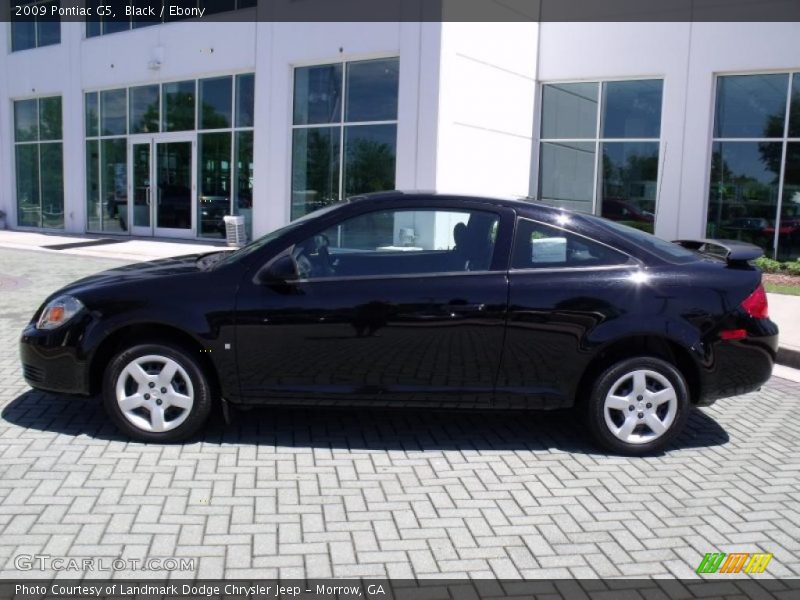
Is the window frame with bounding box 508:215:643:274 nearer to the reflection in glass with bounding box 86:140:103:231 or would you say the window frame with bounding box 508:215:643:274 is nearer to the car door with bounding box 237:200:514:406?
the car door with bounding box 237:200:514:406

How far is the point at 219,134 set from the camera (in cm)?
1823

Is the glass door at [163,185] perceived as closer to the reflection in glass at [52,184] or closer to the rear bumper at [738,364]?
the reflection in glass at [52,184]

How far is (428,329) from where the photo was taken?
451 centimetres

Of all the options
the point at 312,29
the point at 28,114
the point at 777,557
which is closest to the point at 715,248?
the point at 777,557

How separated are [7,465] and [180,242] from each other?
1508 centimetres

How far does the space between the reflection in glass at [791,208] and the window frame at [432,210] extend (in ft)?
39.6

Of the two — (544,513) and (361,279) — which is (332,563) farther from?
(361,279)

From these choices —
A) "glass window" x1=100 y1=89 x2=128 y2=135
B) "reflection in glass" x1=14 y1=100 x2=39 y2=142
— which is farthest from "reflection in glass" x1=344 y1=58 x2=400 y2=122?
"reflection in glass" x1=14 y1=100 x2=39 y2=142

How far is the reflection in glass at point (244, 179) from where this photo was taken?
17594mm

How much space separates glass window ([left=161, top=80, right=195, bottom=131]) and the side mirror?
51.3 feet

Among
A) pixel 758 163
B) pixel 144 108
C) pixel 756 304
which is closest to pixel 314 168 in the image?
pixel 144 108

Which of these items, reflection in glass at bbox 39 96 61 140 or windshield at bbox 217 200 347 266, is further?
reflection in glass at bbox 39 96 61 140

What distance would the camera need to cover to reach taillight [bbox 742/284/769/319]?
15.4 ft

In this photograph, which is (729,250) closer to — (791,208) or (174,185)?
Answer: (791,208)
